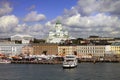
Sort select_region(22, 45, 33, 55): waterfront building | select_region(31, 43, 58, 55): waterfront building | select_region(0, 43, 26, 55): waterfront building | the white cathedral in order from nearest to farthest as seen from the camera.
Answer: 1. select_region(31, 43, 58, 55): waterfront building
2. select_region(22, 45, 33, 55): waterfront building
3. select_region(0, 43, 26, 55): waterfront building
4. the white cathedral

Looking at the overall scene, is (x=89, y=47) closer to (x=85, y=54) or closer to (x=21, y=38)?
(x=85, y=54)

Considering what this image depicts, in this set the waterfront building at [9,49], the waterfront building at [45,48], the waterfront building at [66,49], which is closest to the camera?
the waterfront building at [66,49]

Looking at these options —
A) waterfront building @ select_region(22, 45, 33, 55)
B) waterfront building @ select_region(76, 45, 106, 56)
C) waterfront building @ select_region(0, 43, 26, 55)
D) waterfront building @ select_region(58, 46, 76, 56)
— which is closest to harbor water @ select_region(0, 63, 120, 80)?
waterfront building @ select_region(76, 45, 106, 56)

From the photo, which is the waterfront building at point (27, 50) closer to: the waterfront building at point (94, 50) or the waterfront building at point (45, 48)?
the waterfront building at point (45, 48)

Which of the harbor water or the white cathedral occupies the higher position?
the white cathedral

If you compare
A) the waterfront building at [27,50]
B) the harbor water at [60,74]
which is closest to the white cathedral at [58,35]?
the waterfront building at [27,50]

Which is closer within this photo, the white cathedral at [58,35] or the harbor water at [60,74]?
the harbor water at [60,74]

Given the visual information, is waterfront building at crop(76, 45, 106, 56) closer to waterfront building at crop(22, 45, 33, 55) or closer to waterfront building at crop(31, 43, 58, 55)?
waterfront building at crop(31, 43, 58, 55)

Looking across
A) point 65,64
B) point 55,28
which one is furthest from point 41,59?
point 55,28

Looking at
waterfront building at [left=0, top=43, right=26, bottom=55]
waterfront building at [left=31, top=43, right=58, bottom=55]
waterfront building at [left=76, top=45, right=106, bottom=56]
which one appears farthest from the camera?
waterfront building at [left=0, top=43, right=26, bottom=55]

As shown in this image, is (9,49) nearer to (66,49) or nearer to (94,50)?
(66,49)

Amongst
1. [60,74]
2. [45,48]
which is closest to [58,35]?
[45,48]

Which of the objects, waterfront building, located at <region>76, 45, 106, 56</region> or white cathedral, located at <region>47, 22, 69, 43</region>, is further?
white cathedral, located at <region>47, 22, 69, 43</region>

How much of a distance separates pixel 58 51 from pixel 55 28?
56.0ft
